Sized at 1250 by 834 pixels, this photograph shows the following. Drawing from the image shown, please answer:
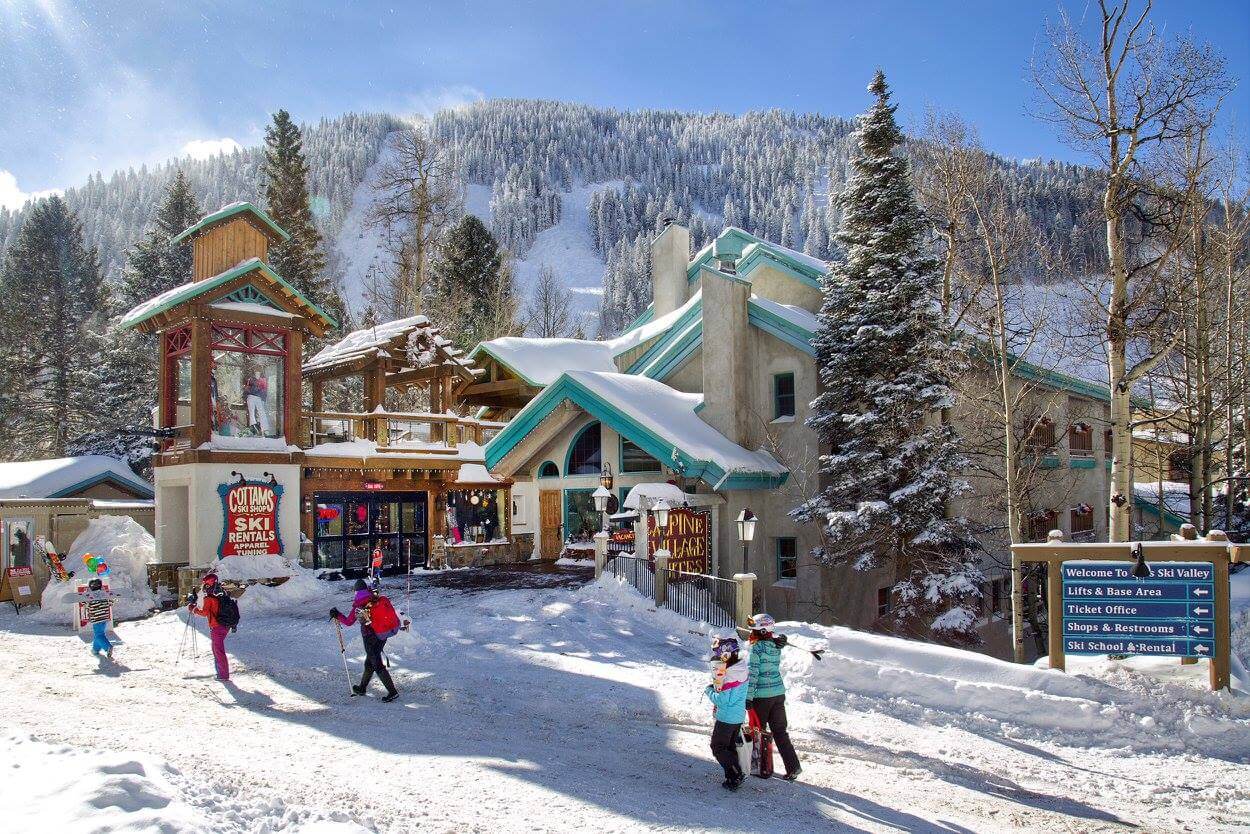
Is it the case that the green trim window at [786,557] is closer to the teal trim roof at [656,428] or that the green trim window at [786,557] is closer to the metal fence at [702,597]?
the teal trim roof at [656,428]

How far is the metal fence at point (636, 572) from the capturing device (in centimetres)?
1719

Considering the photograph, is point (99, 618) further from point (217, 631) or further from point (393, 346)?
point (393, 346)

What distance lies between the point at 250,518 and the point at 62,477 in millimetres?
11147

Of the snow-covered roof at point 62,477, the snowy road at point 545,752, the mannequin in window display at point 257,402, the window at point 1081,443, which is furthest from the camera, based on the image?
the window at point 1081,443

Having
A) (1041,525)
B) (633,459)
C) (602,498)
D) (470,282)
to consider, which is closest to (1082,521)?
(1041,525)

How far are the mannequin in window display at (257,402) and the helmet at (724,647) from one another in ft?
54.3

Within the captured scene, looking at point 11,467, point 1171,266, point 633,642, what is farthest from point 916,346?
point 11,467

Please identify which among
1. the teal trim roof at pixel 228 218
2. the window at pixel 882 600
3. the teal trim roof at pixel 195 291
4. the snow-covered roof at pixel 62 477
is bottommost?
the window at pixel 882 600

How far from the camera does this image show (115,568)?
20.9 metres

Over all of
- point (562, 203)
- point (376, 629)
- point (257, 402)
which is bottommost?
point (376, 629)

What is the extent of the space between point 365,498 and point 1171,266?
71.0ft

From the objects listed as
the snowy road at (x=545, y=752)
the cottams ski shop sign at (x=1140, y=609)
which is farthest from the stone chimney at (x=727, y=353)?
the cottams ski shop sign at (x=1140, y=609)

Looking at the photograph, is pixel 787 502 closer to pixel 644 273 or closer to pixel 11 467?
pixel 11 467

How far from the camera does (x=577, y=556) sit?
75.1 ft
